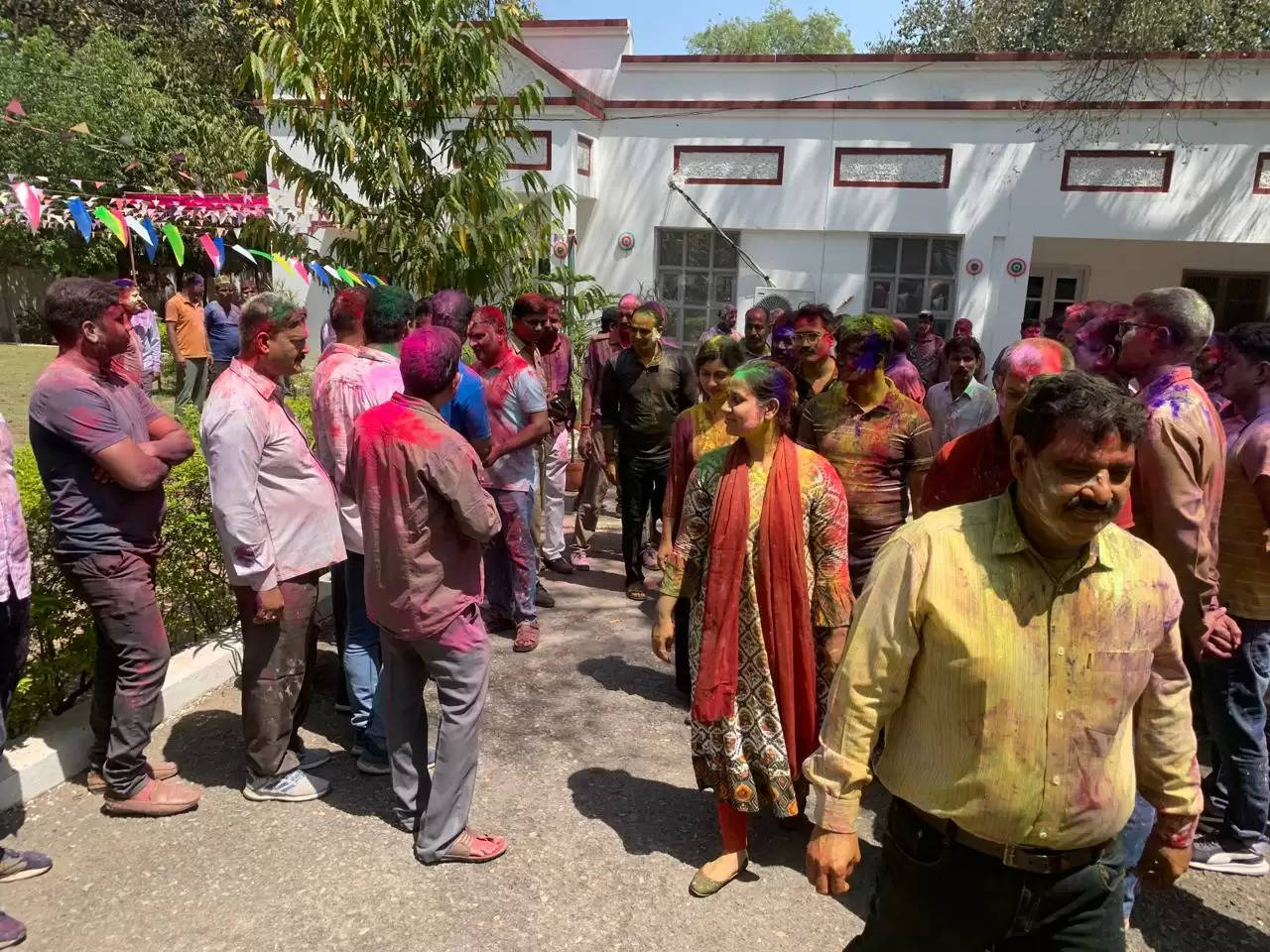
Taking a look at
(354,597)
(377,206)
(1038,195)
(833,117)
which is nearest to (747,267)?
(833,117)

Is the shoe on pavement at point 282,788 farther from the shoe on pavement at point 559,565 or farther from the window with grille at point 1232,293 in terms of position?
the window with grille at point 1232,293

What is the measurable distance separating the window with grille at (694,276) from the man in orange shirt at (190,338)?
253 inches

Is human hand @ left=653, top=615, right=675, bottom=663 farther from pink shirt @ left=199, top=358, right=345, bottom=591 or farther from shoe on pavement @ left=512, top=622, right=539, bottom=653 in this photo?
shoe on pavement @ left=512, top=622, right=539, bottom=653

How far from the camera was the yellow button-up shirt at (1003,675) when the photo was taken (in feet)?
5.94

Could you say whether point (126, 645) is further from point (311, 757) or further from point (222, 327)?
point (222, 327)

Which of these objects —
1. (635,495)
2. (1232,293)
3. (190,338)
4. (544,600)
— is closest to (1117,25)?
(1232,293)

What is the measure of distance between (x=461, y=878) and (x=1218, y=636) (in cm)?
275

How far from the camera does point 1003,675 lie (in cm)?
181

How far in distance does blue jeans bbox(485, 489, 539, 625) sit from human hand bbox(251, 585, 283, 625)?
6.02 ft

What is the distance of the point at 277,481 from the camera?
3404 mm

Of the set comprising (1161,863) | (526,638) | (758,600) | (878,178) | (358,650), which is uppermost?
(878,178)

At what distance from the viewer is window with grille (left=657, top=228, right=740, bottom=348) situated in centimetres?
1346

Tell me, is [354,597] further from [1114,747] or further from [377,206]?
[377,206]

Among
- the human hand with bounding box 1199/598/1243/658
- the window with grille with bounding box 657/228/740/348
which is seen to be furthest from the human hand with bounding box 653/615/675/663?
the window with grille with bounding box 657/228/740/348
